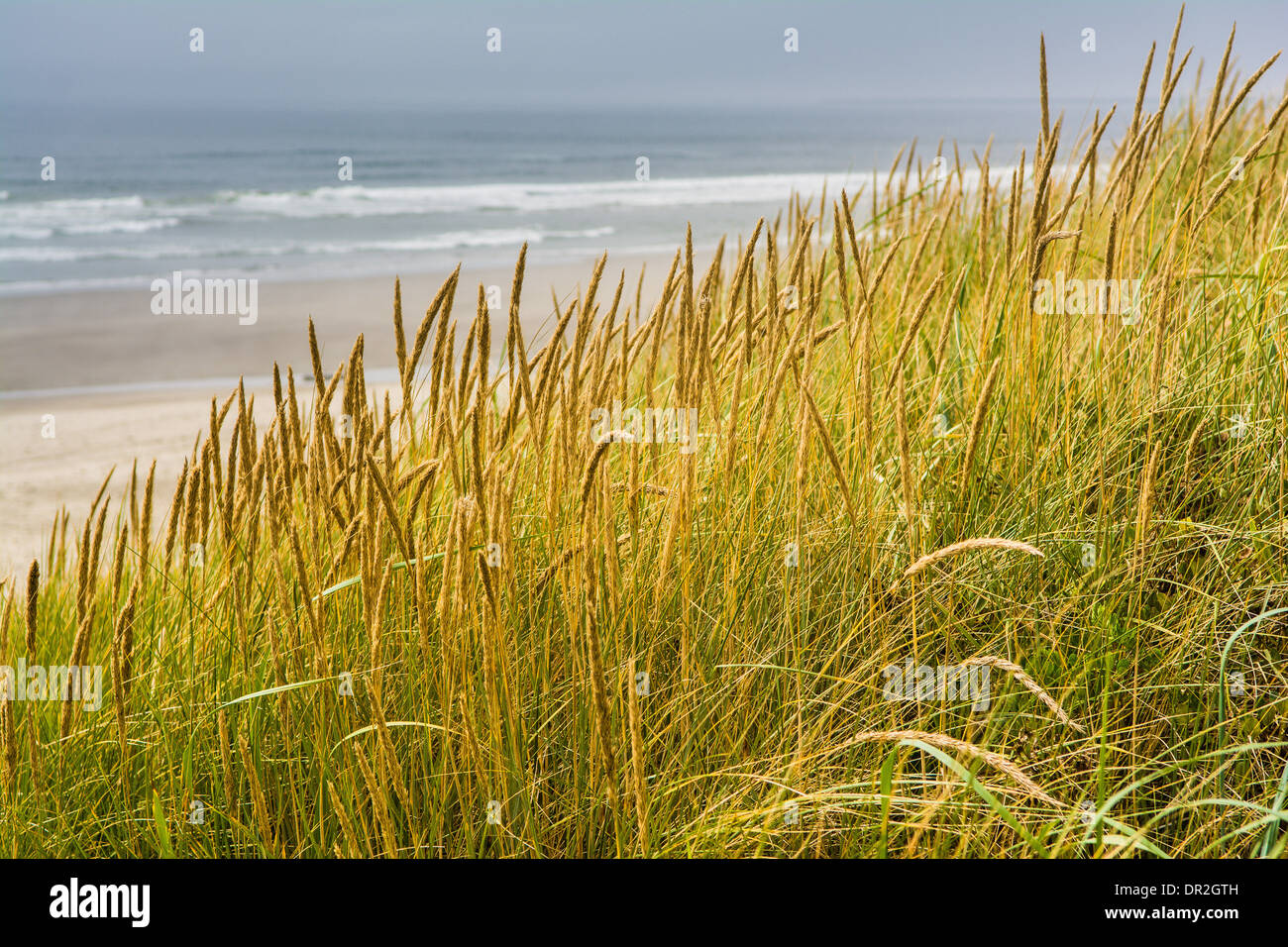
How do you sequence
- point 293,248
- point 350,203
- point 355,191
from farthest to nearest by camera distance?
point 355,191, point 350,203, point 293,248

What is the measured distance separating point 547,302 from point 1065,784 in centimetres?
1146

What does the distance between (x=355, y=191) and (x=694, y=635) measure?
24.4 metres

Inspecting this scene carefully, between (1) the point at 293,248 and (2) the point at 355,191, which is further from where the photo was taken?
(2) the point at 355,191

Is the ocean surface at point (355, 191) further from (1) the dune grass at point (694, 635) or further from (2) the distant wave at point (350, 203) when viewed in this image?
(1) the dune grass at point (694, 635)

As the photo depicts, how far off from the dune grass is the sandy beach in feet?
7.70

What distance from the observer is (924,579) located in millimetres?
1539

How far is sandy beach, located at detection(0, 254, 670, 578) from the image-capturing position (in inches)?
229

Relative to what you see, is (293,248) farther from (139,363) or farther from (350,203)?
(139,363)

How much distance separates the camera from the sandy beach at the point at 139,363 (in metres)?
5.82

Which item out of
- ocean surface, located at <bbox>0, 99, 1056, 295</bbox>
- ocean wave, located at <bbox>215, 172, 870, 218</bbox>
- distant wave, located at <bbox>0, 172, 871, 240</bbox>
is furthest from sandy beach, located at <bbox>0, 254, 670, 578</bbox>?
ocean wave, located at <bbox>215, 172, 870, 218</bbox>

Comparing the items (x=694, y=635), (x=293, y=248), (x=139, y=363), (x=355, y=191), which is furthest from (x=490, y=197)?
(x=694, y=635)

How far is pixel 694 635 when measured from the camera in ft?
4.92

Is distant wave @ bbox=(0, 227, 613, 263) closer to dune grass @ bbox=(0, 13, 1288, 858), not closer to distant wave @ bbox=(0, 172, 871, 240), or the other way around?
distant wave @ bbox=(0, 172, 871, 240)
